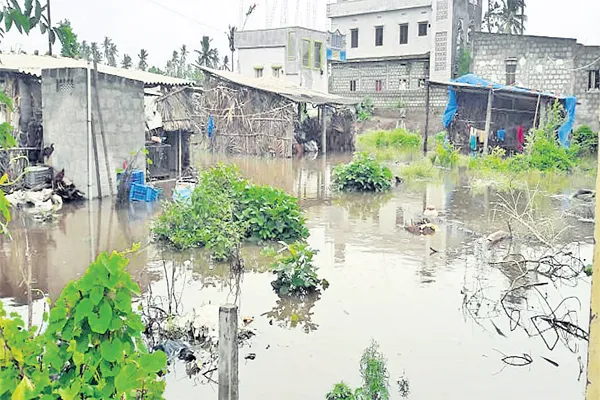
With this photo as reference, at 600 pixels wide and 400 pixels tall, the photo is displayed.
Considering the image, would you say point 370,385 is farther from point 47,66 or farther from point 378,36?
point 378,36

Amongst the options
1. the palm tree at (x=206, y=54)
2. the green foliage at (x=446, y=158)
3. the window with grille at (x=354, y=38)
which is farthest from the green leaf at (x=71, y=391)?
the palm tree at (x=206, y=54)

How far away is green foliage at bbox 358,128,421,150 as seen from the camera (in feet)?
91.9

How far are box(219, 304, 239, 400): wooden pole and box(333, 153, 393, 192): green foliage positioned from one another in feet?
41.6

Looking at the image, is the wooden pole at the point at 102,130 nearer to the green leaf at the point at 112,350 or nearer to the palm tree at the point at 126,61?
the green leaf at the point at 112,350

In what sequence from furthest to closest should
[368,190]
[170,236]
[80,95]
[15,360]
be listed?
[368,190] < [80,95] < [170,236] < [15,360]

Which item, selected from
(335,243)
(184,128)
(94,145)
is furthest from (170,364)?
(184,128)

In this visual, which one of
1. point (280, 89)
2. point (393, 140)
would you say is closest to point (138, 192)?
point (280, 89)

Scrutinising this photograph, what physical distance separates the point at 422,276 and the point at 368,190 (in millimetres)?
8064

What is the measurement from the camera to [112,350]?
334cm

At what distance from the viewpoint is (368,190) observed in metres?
17.2

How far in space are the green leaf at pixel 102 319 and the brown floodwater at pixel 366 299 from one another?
6.61 ft

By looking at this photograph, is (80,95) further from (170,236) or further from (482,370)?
(482,370)

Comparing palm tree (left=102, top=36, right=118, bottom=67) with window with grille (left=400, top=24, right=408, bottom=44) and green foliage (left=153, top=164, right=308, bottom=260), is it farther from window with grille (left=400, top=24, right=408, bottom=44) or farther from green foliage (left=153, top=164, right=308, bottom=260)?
green foliage (left=153, top=164, right=308, bottom=260)

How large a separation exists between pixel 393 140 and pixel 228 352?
24.6 meters
